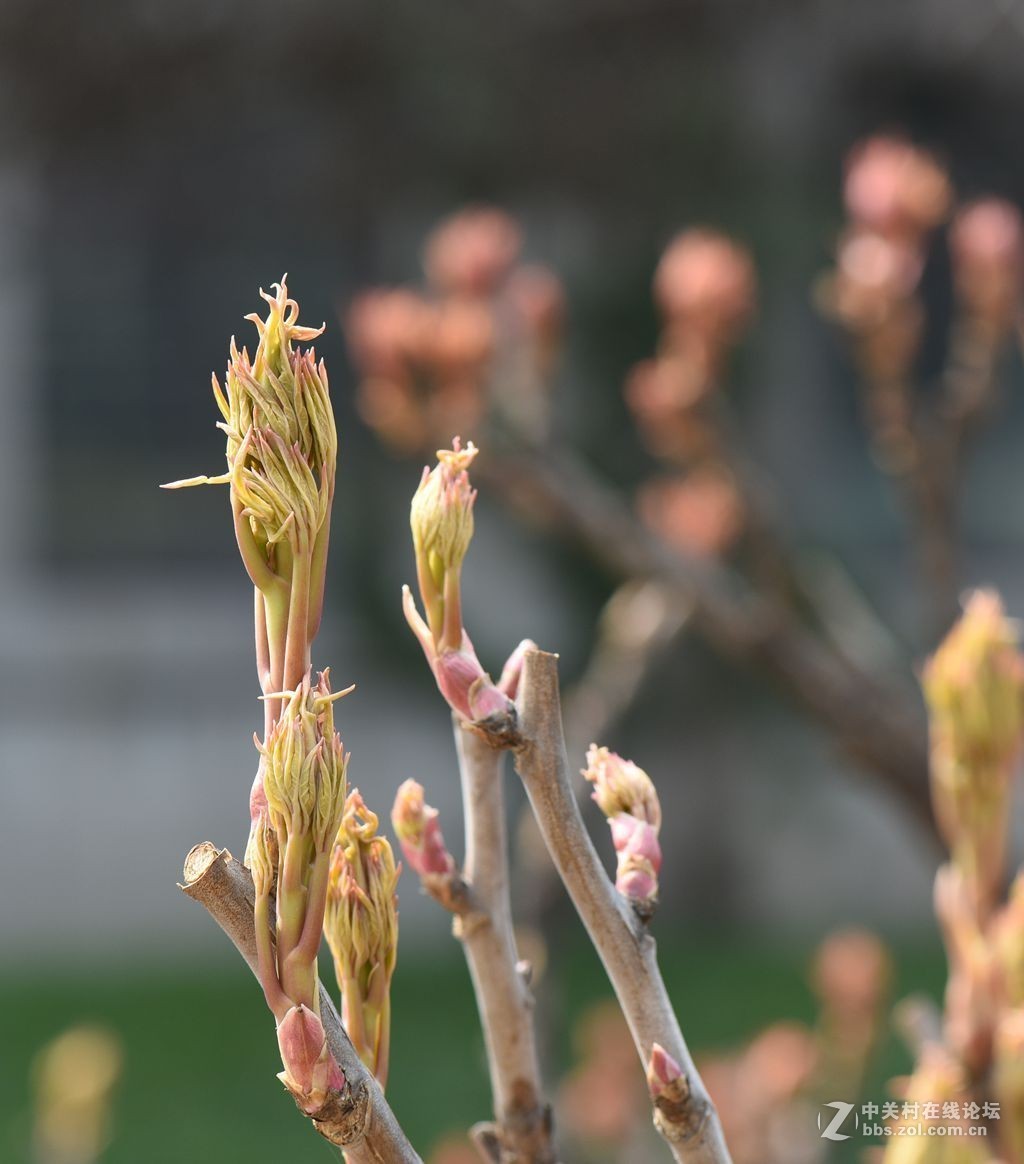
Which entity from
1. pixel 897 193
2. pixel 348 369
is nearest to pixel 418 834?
pixel 897 193

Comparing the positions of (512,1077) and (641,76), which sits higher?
(641,76)

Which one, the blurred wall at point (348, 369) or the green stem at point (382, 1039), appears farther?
the blurred wall at point (348, 369)

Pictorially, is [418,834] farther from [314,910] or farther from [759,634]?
[759,634]

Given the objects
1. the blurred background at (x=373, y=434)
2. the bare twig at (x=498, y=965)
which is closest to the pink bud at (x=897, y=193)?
the bare twig at (x=498, y=965)

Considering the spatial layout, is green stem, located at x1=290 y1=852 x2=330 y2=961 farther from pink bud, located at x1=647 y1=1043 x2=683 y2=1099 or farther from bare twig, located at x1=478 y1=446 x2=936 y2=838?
bare twig, located at x1=478 y1=446 x2=936 y2=838

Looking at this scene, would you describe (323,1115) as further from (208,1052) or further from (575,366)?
(575,366)

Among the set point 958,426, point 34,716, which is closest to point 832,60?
point 34,716

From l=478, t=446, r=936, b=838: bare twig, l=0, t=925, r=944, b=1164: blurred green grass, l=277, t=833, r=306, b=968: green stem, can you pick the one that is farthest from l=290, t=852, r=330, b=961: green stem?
l=0, t=925, r=944, b=1164: blurred green grass

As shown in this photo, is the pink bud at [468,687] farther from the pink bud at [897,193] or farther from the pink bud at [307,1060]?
the pink bud at [897,193]
